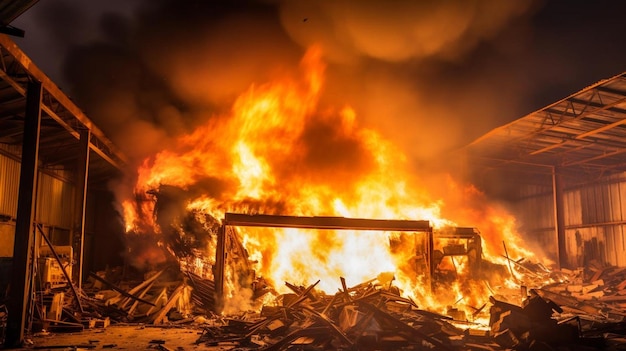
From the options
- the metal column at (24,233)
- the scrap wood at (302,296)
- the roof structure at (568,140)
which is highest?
the roof structure at (568,140)

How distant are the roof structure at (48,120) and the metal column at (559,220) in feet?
75.9

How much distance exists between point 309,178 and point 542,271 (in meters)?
12.2

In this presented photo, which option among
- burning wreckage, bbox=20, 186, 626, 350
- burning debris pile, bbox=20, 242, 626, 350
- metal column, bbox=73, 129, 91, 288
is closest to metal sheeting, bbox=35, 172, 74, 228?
burning wreckage, bbox=20, 186, 626, 350

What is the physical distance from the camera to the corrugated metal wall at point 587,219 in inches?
975

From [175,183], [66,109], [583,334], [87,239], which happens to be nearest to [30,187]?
[66,109]

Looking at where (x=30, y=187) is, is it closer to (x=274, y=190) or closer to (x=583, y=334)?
(x=274, y=190)

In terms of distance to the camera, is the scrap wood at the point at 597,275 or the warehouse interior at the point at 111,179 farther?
the scrap wood at the point at 597,275

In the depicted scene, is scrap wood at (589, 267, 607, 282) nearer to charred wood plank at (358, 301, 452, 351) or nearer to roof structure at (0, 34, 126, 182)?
charred wood plank at (358, 301, 452, 351)

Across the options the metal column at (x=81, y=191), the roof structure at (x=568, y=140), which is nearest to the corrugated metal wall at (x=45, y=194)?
the metal column at (x=81, y=191)

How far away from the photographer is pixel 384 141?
2095 cm

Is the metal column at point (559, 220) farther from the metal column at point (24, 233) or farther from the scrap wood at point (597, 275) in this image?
the metal column at point (24, 233)

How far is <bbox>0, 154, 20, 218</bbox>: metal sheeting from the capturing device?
1719 centimetres

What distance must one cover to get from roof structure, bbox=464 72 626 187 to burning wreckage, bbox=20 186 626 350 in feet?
19.8

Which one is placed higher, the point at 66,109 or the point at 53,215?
the point at 66,109
